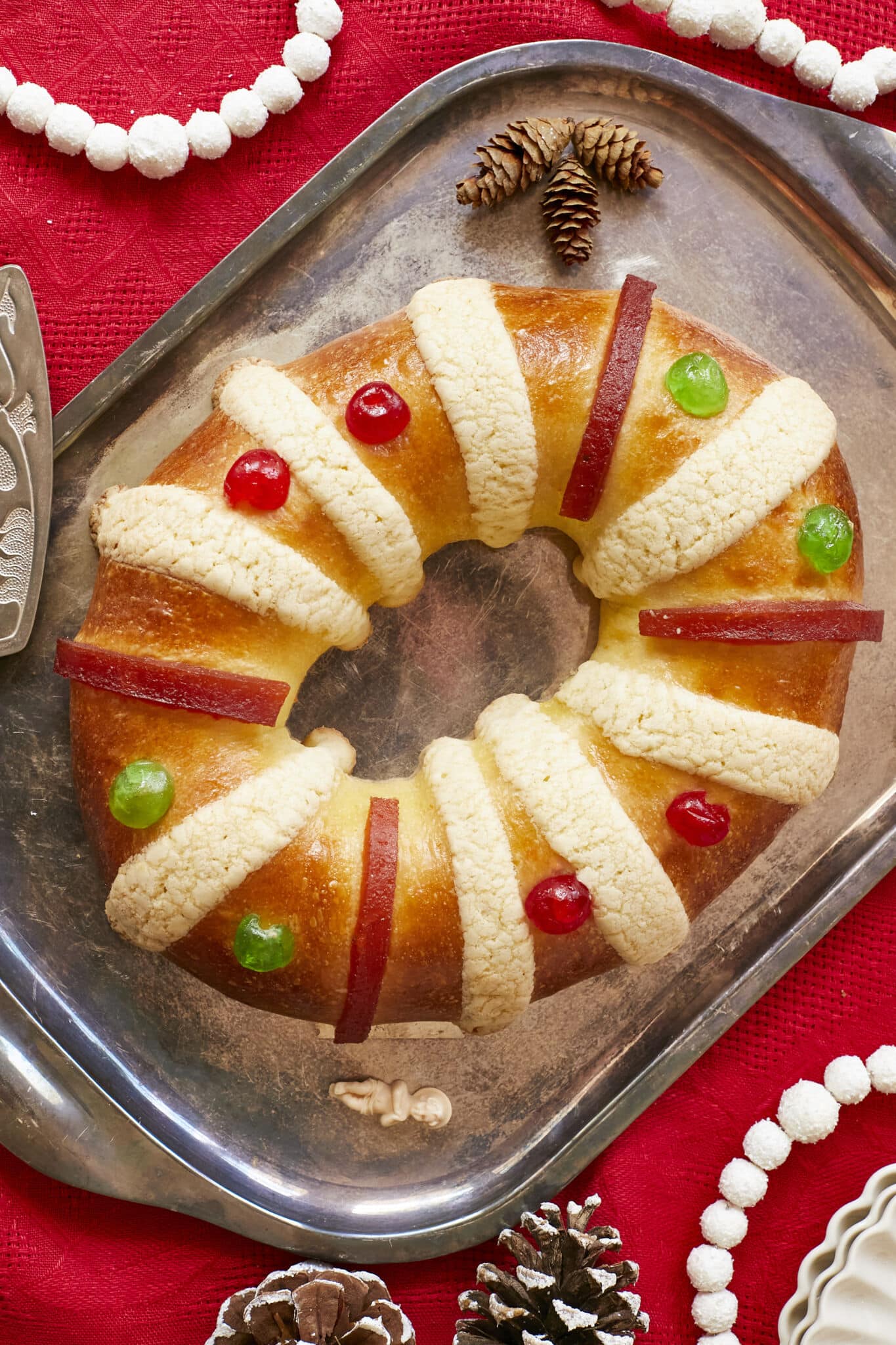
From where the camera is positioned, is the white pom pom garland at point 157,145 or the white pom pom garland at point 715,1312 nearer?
the white pom pom garland at point 157,145

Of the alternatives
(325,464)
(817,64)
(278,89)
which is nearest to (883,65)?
(817,64)

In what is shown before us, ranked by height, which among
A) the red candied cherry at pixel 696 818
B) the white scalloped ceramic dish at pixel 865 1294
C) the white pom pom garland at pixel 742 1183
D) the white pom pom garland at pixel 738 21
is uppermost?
the white pom pom garland at pixel 738 21

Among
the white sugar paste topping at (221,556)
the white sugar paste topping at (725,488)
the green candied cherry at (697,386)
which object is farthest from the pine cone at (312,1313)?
the green candied cherry at (697,386)

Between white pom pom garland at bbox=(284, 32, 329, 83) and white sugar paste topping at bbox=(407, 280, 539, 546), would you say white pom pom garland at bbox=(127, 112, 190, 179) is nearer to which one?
white pom pom garland at bbox=(284, 32, 329, 83)

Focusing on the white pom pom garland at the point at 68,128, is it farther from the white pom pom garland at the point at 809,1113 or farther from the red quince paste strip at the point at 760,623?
the white pom pom garland at the point at 809,1113

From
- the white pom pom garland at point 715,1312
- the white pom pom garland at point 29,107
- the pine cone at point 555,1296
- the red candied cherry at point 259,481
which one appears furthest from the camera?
the white pom pom garland at point 715,1312

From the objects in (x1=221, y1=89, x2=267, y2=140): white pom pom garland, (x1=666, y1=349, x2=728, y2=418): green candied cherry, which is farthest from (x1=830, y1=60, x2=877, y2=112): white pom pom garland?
(x1=221, y1=89, x2=267, y2=140): white pom pom garland
